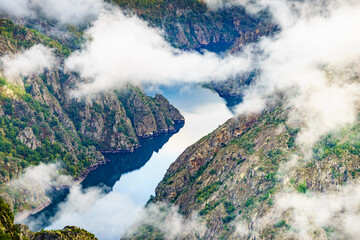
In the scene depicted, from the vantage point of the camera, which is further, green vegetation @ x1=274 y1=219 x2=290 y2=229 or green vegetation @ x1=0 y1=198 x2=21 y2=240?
green vegetation @ x1=274 y1=219 x2=290 y2=229

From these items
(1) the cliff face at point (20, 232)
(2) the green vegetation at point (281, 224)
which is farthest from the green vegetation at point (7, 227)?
(2) the green vegetation at point (281, 224)

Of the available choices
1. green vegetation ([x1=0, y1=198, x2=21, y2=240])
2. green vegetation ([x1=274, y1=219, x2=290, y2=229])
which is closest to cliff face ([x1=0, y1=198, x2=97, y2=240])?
green vegetation ([x1=0, y1=198, x2=21, y2=240])

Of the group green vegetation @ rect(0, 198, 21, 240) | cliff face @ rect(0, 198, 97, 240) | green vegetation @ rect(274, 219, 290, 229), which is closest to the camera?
green vegetation @ rect(0, 198, 21, 240)

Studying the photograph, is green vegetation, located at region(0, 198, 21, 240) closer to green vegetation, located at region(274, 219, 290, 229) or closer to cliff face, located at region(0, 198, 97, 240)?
cliff face, located at region(0, 198, 97, 240)

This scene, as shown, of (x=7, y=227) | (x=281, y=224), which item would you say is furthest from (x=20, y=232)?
(x=281, y=224)

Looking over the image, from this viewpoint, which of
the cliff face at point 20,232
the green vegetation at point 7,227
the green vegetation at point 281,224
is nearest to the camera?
the green vegetation at point 7,227

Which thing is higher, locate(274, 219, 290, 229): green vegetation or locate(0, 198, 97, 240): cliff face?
locate(0, 198, 97, 240): cliff face

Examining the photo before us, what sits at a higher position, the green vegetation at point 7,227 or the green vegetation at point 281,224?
the green vegetation at point 7,227

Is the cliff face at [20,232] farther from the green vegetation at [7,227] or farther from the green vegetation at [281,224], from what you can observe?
the green vegetation at [281,224]

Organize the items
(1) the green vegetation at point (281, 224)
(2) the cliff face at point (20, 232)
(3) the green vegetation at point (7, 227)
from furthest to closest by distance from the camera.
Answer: (1) the green vegetation at point (281, 224) → (2) the cliff face at point (20, 232) → (3) the green vegetation at point (7, 227)

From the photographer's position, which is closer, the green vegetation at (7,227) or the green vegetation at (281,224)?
the green vegetation at (7,227)

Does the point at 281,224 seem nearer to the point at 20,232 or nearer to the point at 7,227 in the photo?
the point at 20,232
